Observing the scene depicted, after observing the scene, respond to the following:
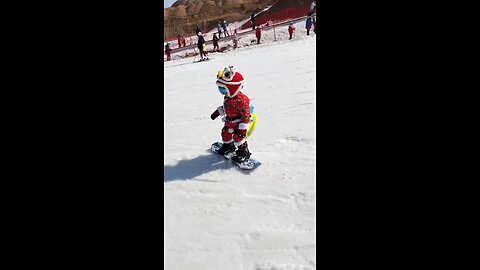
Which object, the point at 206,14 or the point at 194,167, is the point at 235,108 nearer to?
the point at 194,167

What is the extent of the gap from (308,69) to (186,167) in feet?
17.3

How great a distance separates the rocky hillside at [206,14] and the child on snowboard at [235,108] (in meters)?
30.7

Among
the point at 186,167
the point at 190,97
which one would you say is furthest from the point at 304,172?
the point at 190,97

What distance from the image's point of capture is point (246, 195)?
330 centimetres

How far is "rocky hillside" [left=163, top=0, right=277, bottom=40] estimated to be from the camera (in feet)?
113

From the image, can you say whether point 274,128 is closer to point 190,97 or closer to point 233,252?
point 233,252

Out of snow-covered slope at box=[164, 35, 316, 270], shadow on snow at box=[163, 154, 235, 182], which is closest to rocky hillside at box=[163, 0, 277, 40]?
snow-covered slope at box=[164, 35, 316, 270]

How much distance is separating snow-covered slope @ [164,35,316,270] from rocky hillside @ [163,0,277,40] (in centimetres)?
2952

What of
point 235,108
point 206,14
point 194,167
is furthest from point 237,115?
point 206,14

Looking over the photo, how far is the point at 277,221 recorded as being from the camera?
2.87m

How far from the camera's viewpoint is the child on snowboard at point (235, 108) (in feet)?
11.9

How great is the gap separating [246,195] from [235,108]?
103cm

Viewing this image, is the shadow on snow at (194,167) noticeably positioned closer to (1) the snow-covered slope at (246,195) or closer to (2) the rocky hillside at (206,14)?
(1) the snow-covered slope at (246,195)
